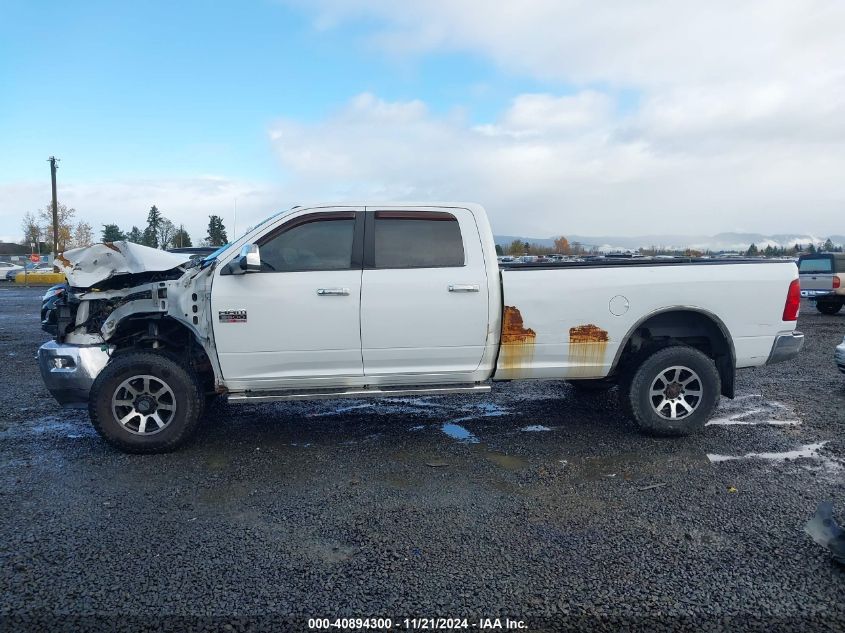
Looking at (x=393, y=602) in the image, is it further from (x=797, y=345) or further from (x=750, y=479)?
(x=797, y=345)

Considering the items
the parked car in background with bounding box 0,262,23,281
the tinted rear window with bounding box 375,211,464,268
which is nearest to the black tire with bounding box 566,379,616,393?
the tinted rear window with bounding box 375,211,464,268

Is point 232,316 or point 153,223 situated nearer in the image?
point 232,316

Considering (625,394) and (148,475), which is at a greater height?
(625,394)

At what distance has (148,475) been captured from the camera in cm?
452

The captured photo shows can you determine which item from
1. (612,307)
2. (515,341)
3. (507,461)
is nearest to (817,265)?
(612,307)

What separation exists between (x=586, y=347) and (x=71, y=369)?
4.33 meters

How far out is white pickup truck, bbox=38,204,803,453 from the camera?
4926mm

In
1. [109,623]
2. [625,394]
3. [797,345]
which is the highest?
[797,345]

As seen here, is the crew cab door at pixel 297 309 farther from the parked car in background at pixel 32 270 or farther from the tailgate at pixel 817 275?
the parked car in background at pixel 32 270

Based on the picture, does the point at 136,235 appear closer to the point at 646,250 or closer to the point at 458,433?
the point at 646,250

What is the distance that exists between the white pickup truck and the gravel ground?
1.66 ft

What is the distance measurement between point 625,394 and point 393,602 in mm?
3246

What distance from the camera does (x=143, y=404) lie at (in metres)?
4.93

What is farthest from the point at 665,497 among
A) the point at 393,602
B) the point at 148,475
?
the point at 148,475
